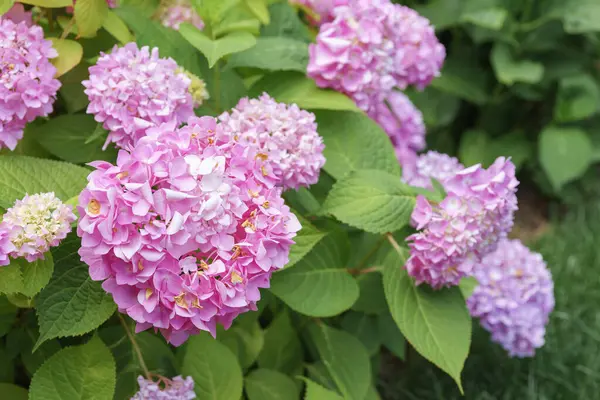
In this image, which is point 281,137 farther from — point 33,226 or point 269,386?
point 269,386

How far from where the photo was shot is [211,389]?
1.37m

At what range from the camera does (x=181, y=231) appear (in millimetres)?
977

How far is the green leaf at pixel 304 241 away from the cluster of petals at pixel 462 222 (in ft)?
0.59

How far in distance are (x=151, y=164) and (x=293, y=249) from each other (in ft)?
1.22

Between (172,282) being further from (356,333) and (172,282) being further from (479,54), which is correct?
(479,54)

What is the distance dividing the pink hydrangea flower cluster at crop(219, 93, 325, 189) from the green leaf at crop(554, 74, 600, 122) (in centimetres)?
234

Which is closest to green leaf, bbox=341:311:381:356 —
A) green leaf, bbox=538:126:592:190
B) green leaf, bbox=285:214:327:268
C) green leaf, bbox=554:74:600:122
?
green leaf, bbox=285:214:327:268

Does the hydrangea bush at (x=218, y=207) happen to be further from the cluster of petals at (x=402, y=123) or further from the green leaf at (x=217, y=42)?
the cluster of petals at (x=402, y=123)

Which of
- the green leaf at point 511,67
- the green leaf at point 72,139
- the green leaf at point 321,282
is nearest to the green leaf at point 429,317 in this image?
the green leaf at point 321,282

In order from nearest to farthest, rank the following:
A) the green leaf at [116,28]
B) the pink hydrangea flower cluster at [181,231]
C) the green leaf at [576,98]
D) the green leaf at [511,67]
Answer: the pink hydrangea flower cluster at [181,231], the green leaf at [116,28], the green leaf at [511,67], the green leaf at [576,98]

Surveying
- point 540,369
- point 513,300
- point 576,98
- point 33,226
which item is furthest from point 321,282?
point 576,98

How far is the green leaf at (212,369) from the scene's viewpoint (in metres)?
1.37

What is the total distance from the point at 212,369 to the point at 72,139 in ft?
1.74

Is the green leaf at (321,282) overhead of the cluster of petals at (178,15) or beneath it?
beneath
